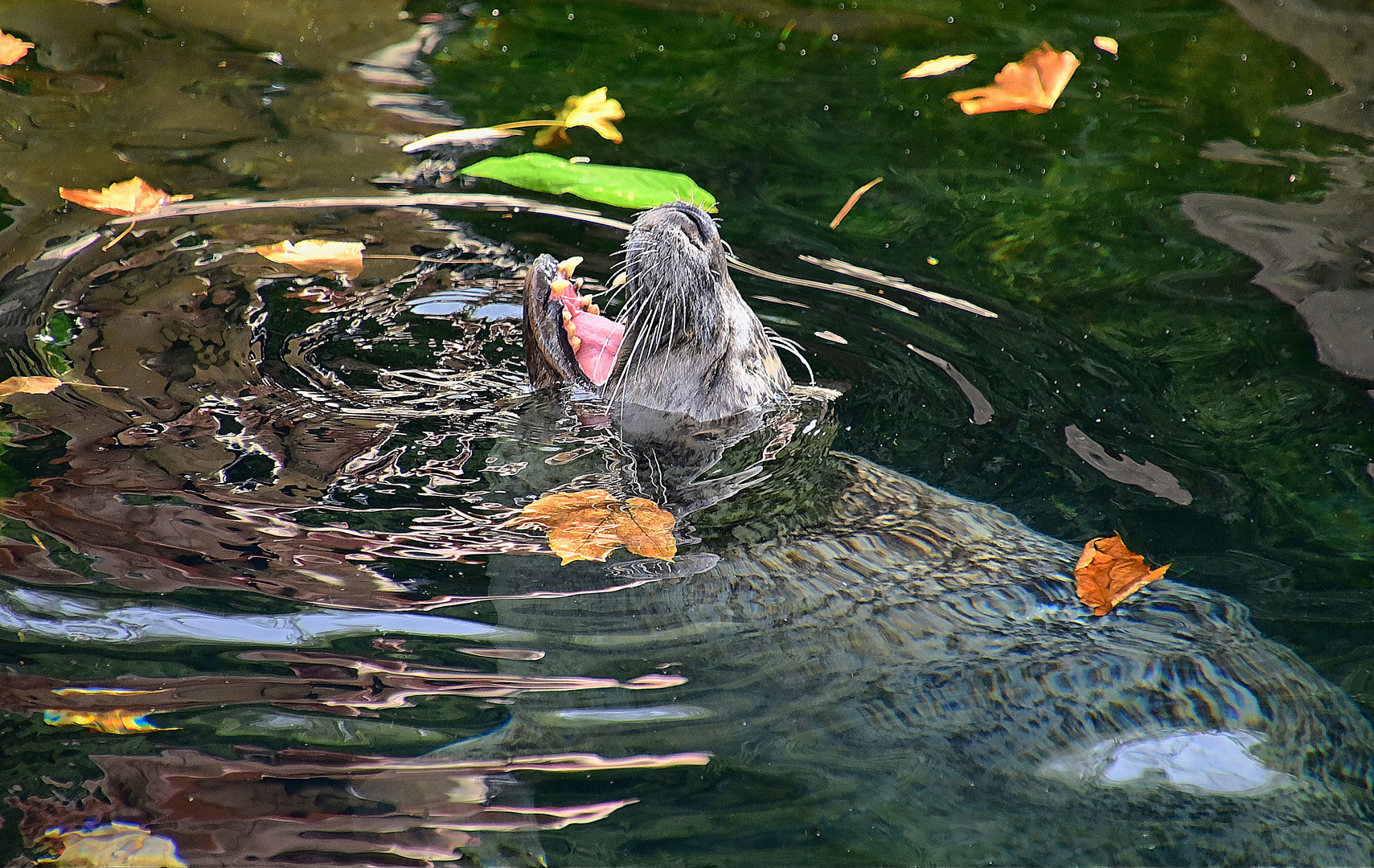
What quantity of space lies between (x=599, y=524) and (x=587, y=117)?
3.46m

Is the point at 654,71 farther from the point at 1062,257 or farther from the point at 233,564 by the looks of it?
the point at 233,564

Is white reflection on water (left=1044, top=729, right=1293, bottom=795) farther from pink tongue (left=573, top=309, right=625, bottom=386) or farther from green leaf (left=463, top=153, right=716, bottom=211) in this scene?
green leaf (left=463, top=153, right=716, bottom=211)

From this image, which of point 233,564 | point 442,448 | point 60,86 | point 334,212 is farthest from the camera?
point 60,86

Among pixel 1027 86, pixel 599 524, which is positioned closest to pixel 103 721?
pixel 599 524

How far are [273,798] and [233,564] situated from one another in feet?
2.98

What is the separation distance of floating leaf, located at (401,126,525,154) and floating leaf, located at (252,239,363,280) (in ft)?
3.56

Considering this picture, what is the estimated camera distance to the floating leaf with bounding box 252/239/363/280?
5383 millimetres

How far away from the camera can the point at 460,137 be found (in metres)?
6.43

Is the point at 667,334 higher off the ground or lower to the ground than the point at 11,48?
lower

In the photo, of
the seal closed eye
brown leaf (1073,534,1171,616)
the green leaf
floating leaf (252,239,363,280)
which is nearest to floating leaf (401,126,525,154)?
the green leaf

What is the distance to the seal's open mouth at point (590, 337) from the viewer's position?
14.7 feet

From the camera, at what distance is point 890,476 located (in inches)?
176

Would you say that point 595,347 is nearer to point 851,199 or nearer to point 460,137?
point 851,199

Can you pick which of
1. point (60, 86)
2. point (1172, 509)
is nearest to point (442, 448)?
point (1172, 509)
